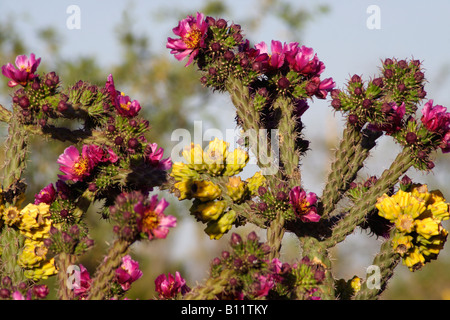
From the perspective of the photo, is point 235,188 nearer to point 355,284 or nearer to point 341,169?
point 341,169

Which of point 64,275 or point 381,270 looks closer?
point 64,275

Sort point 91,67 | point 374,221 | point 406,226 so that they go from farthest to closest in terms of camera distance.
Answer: point 91,67, point 374,221, point 406,226

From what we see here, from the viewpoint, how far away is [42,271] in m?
3.51

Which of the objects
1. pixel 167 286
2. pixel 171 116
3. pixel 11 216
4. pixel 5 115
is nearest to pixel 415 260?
pixel 167 286

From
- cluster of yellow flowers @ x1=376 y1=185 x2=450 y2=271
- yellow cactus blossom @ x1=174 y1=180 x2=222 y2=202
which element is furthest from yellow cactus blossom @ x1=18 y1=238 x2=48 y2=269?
cluster of yellow flowers @ x1=376 y1=185 x2=450 y2=271

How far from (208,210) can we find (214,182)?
0.18 meters

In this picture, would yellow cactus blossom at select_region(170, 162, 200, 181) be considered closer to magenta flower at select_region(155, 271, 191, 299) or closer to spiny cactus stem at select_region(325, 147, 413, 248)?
magenta flower at select_region(155, 271, 191, 299)

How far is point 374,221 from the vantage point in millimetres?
3832

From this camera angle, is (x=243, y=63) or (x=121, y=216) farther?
(x=243, y=63)
